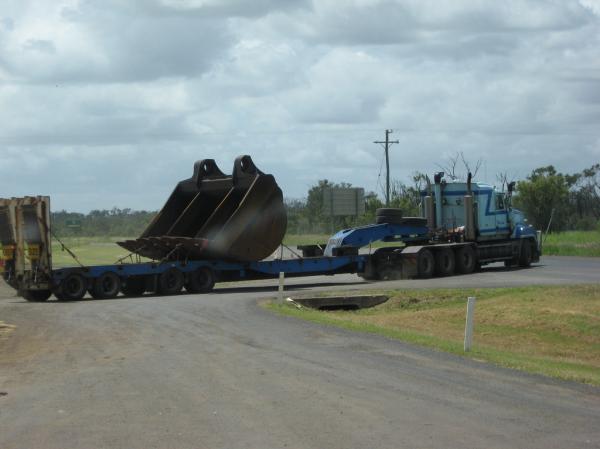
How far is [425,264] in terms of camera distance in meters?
34.4

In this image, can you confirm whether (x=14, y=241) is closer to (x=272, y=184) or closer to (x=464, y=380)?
(x=272, y=184)

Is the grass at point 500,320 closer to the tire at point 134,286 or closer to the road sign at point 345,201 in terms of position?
the tire at point 134,286

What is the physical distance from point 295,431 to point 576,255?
45881 millimetres

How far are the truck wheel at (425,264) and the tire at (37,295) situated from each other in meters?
13.1

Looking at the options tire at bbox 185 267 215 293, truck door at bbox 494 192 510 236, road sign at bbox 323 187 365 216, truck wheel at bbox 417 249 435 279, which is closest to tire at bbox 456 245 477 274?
truck wheel at bbox 417 249 435 279

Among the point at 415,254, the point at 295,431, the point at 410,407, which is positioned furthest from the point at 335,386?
the point at 415,254

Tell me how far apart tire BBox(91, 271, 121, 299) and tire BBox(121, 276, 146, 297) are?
0.77 metres

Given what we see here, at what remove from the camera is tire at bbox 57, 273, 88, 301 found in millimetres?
26750

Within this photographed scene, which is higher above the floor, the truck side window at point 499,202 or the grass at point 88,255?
the truck side window at point 499,202

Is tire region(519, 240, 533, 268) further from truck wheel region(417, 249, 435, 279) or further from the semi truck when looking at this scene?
truck wheel region(417, 249, 435, 279)

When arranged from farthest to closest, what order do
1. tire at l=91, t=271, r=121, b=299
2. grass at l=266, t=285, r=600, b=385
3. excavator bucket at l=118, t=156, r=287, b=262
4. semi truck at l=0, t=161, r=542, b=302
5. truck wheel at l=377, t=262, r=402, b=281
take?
truck wheel at l=377, t=262, r=402, b=281, excavator bucket at l=118, t=156, r=287, b=262, tire at l=91, t=271, r=121, b=299, semi truck at l=0, t=161, r=542, b=302, grass at l=266, t=285, r=600, b=385

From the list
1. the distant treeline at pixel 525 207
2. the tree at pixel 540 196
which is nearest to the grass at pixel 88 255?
the distant treeline at pixel 525 207

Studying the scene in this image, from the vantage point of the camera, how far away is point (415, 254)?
1339 inches

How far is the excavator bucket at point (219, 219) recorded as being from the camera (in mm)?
29078
